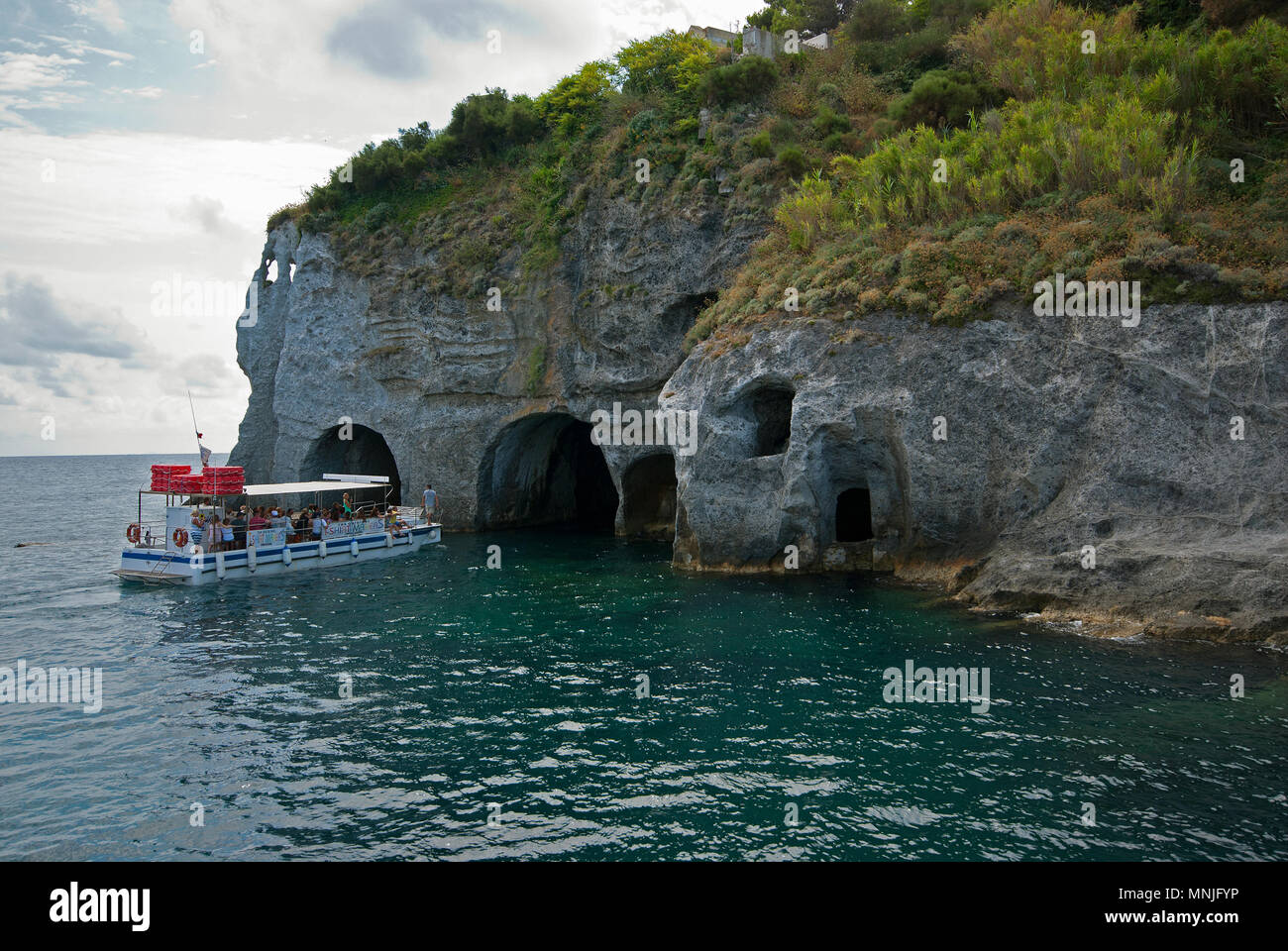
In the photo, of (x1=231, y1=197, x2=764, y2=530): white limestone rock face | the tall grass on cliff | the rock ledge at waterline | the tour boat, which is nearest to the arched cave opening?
the rock ledge at waterline

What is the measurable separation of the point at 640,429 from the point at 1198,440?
2188 centimetres

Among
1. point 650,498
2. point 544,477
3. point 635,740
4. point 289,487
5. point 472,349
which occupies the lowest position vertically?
point 635,740

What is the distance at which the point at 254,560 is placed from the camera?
30438 millimetres

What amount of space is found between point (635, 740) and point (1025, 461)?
1509 centimetres

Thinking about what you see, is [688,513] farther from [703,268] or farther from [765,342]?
[703,268]

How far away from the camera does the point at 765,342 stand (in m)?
27.3

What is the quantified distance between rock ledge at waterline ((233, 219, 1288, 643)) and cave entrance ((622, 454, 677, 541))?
142 mm

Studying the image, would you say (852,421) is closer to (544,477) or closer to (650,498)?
(650,498)

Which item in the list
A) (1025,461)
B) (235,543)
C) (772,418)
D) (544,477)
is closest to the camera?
(1025,461)

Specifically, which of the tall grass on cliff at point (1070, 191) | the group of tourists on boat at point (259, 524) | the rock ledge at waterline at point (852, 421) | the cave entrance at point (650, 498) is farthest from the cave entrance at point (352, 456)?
the tall grass on cliff at point (1070, 191)

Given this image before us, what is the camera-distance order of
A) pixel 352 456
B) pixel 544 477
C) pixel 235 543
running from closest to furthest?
1. pixel 235 543
2. pixel 544 477
3. pixel 352 456

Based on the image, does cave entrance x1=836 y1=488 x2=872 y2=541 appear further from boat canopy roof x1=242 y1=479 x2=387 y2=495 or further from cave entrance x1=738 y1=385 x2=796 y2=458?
boat canopy roof x1=242 y1=479 x2=387 y2=495

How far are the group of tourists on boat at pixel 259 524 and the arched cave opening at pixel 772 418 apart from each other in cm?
1664

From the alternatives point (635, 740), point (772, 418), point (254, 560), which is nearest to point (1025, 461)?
point (772, 418)
